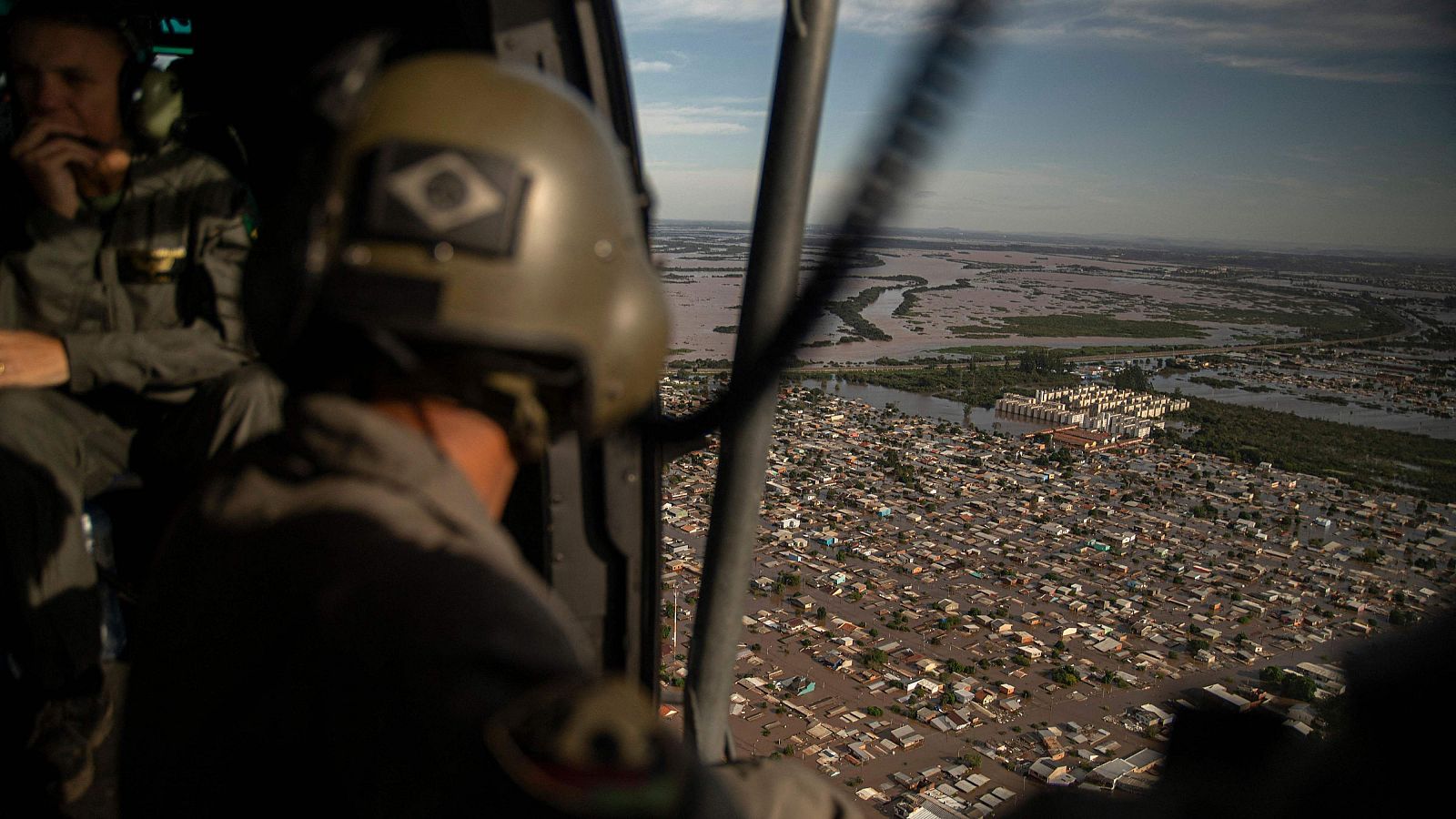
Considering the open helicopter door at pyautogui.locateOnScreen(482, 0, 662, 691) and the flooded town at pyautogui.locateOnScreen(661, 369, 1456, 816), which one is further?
the flooded town at pyautogui.locateOnScreen(661, 369, 1456, 816)

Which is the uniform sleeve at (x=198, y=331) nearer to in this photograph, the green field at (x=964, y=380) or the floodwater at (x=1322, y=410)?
the floodwater at (x=1322, y=410)

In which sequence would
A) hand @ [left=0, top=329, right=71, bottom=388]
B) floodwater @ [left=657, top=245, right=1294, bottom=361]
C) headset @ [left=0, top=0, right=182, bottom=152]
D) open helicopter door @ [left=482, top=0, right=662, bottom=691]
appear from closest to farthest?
1. open helicopter door @ [left=482, top=0, right=662, bottom=691]
2. hand @ [left=0, top=329, right=71, bottom=388]
3. headset @ [left=0, top=0, right=182, bottom=152]
4. floodwater @ [left=657, top=245, right=1294, bottom=361]


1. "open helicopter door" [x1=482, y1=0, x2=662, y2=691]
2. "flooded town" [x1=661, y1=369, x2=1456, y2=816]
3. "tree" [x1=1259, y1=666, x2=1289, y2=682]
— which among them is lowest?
"flooded town" [x1=661, y1=369, x2=1456, y2=816]

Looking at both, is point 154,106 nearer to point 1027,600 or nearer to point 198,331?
point 198,331

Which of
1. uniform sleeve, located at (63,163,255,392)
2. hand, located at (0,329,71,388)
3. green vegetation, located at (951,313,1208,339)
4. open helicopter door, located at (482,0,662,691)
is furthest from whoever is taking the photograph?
green vegetation, located at (951,313,1208,339)

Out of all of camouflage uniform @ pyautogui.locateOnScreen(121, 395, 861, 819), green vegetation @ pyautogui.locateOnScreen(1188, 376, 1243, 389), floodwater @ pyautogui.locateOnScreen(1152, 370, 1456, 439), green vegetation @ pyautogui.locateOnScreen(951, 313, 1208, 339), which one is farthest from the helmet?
green vegetation @ pyautogui.locateOnScreen(951, 313, 1208, 339)

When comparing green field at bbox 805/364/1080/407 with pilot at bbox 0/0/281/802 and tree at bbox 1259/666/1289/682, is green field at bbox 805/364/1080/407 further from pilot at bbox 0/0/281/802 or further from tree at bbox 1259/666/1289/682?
pilot at bbox 0/0/281/802
